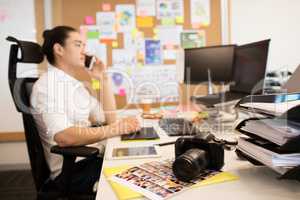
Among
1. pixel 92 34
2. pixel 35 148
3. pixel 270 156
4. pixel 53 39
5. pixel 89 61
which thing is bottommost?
pixel 35 148

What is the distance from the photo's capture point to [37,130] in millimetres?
1291

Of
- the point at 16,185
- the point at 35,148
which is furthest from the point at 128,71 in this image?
the point at 35,148

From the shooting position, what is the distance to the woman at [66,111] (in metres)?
1.29

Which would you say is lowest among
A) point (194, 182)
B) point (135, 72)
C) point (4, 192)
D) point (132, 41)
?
point (4, 192)

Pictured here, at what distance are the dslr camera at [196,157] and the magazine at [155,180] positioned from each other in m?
0.02

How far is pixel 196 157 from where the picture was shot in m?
0.78

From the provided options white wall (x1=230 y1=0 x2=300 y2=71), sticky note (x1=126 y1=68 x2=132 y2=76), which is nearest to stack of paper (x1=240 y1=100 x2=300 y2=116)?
sticky note (x1=126 y1=68 x2=132 y2=76)

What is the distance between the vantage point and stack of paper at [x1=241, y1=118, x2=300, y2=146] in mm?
699

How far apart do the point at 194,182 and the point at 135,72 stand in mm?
2201

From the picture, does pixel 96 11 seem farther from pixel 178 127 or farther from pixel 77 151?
pixel 77 151

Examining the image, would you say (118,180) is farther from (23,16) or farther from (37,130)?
(23,16)

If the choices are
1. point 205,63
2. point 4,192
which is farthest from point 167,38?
point 4,192

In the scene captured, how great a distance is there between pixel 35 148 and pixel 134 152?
1.77 ft

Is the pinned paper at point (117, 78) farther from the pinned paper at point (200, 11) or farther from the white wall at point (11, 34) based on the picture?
the pinned paper at point (200, 11)
